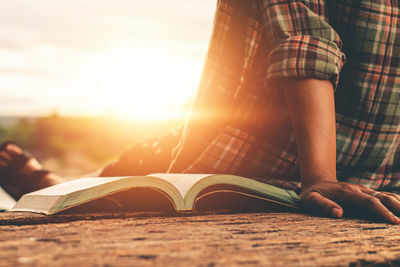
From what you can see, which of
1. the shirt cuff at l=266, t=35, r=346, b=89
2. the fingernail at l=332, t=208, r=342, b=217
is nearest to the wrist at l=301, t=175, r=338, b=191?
the fingernail at l=332, t=208, r=342, b=217

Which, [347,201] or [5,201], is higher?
[347,201]

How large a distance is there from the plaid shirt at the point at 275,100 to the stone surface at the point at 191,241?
0.50 metres

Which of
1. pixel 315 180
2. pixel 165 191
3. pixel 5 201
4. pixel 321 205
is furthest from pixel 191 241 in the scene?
pixel 5 201

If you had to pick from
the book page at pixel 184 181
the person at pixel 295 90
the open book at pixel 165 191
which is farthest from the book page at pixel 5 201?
the book page at pixel 184 181

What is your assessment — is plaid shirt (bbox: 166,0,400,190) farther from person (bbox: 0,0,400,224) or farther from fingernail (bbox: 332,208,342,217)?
fingernail (bbox: 332,208,342,217)

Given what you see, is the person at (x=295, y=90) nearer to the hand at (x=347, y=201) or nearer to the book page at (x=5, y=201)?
the hand at (x=347, y=201)

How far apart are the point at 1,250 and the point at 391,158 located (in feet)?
4.09

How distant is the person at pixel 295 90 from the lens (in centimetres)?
100

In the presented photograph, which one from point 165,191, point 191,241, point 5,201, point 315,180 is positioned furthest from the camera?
point 5,201

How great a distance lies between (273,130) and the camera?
1.23 meters

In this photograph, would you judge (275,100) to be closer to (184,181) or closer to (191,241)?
(184,181)

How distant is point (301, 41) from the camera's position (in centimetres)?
100

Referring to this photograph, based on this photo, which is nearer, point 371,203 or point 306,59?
point 371,203

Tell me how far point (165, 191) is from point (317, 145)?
406 millimetres
